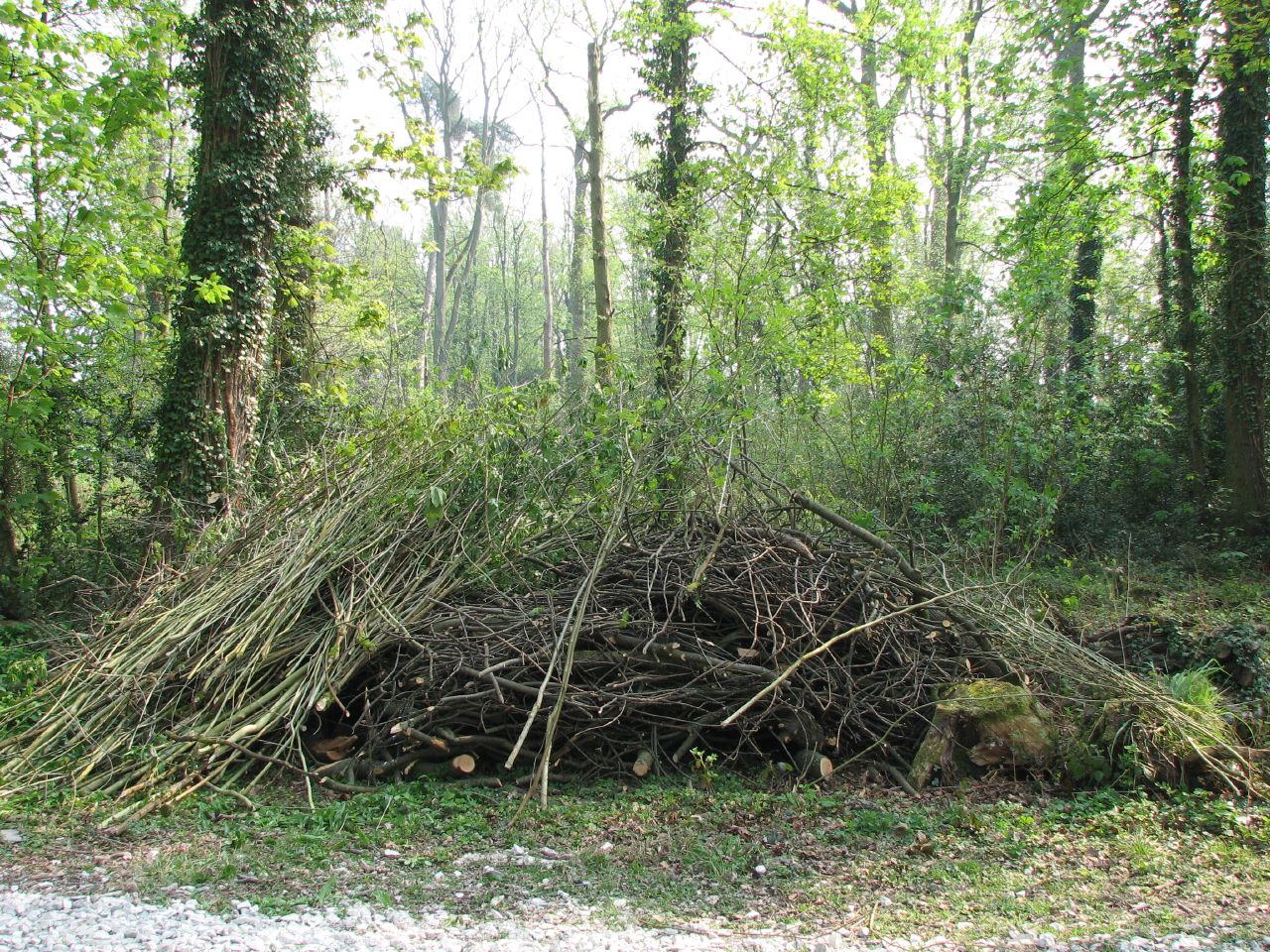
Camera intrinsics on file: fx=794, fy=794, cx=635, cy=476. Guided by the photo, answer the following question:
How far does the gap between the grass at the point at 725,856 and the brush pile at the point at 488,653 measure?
311 millimetres

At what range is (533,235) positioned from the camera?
139 feet

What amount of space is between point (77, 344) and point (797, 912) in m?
7.72

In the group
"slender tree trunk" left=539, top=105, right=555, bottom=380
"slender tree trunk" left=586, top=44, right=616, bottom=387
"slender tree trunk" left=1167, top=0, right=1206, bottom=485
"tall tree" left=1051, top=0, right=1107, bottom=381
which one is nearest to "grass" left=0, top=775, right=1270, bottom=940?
"tall tree" left=1051, top=0, right=1107, bottom=381

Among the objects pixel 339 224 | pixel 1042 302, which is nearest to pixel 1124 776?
pixel 1042 302

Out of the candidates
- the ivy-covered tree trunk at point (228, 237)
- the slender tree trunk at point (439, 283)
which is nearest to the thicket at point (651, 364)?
the ivy-covered tree trunk at point (228, 237)

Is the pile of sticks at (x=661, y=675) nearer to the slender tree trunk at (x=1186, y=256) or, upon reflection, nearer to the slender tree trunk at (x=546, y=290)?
the slender tree trunk at (x=1186, y=256)

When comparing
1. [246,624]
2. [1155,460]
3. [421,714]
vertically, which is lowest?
[421,714]

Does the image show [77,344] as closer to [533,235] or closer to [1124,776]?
[1124,776]

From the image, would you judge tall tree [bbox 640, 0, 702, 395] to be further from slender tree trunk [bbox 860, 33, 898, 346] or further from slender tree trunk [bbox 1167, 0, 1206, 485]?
slender tree trunk [bbox 1167, 0, 1206, 485]

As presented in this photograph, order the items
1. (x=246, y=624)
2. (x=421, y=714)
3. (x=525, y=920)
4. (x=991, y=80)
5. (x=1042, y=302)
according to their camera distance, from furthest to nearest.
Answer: (x=991, y=80), (x=1042, y=302), (x=246, y=624), (x=421, y=714), (x=525, y=920)

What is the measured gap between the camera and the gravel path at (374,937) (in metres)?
2.74

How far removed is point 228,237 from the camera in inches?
330

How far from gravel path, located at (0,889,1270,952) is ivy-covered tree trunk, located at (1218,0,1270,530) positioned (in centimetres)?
894

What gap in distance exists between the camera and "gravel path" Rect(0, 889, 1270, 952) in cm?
274
